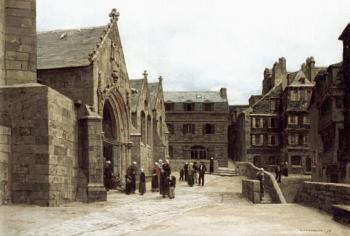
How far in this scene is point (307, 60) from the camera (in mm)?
63188

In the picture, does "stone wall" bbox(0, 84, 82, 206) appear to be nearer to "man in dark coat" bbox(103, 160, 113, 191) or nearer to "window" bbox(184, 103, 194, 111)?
"man in dark coat" bbox(103, 160, 113, 191)

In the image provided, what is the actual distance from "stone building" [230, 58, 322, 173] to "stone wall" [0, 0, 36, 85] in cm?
4196

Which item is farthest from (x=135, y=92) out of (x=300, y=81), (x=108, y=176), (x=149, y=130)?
(x=300, y=81)

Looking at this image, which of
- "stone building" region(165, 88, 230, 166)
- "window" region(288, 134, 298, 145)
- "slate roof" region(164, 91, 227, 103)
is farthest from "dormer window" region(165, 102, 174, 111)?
"window" region(288, 134, 298, 145)

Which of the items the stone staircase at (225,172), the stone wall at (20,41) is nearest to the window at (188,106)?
the stone staircase at (225,172)

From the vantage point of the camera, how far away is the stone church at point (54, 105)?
1705 centimetres

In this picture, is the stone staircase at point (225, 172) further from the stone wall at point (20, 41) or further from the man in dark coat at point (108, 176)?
the stone wall at point (20, 41)

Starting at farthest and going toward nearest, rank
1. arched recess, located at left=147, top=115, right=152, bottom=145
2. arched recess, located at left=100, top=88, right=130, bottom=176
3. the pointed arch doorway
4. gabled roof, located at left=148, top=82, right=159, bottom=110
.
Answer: gabled roof, located at left=148, top=82, right=159, bottom=110
arched recess, located at left=147, top=115, right=152, bottom=145
the pointed arch doorway
arched recess, located at left=100, top=88, right=130, bottom=176

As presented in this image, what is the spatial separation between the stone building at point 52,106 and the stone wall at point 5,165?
0.10ft

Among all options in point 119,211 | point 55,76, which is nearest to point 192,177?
point 55,76

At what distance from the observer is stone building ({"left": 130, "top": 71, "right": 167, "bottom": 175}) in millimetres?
37891

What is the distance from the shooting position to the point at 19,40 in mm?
18250

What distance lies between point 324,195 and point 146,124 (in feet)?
85.6

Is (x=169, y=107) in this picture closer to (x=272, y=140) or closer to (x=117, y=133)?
(x=272, y=140)
